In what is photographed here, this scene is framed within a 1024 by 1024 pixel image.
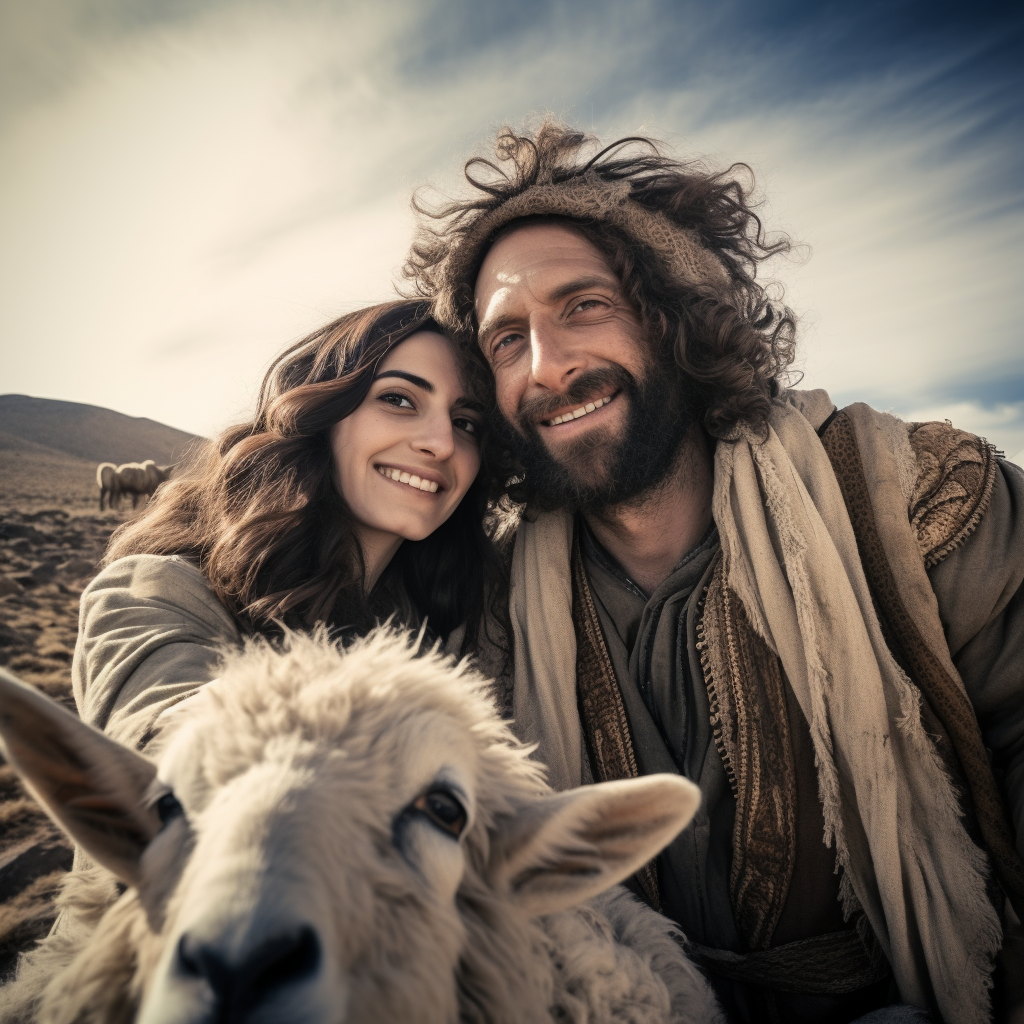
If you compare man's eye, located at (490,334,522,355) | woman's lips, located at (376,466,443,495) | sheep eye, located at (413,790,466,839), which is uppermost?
man's eye, located at (490,334,522,355)

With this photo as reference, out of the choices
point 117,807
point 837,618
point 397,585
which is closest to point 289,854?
point 117,807

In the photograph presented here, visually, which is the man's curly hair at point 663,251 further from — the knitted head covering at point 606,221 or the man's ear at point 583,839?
the man's ear at point 583,839

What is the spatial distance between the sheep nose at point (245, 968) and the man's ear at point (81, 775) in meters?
0.44

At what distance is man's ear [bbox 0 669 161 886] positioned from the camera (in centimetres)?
105

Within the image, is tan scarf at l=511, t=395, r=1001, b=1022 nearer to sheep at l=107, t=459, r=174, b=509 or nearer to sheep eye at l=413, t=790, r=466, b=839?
sheep eye at l=413, t=790, r=466, b=839

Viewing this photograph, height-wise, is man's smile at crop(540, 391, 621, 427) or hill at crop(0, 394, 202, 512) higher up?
hill at crop(0, 394, 202, 512)

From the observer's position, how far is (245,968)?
767 mm

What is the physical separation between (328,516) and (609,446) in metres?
1.25

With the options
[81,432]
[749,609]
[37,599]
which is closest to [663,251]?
[749,609]

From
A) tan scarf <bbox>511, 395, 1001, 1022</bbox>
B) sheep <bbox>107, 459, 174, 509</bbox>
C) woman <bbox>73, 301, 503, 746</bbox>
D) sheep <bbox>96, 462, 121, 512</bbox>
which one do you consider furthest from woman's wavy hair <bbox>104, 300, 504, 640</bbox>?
sheep <bbox>96, 462, 121, 512</bbox>

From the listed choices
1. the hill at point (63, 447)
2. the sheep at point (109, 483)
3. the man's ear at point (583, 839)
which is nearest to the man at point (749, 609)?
the man's ear at point (583, 839)

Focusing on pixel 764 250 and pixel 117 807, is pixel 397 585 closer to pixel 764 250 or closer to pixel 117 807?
pixel 117 807

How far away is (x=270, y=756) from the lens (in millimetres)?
1035

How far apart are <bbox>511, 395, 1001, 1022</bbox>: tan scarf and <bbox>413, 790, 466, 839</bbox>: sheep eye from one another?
1271 millimetres
